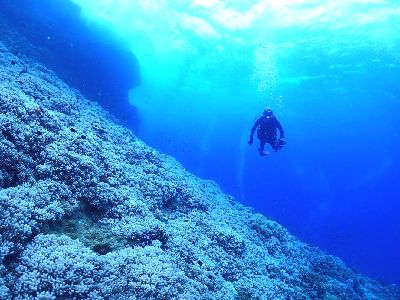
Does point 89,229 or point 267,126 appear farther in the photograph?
point 267,126

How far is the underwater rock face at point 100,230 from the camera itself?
4574mm

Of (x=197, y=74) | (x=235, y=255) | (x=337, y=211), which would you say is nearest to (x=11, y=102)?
(x=235, y=255)

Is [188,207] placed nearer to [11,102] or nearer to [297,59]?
[11,102]

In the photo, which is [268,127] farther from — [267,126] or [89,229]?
[89,229]

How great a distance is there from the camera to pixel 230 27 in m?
32.6

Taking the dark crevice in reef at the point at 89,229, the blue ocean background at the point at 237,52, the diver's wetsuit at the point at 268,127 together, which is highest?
the blue ocean background at the point at 237,52

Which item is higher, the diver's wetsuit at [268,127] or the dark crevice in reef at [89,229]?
the diver's wetsuit at [268,127]

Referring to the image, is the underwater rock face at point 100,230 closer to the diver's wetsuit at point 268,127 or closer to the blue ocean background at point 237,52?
the diver's wetsuit at point 268,127

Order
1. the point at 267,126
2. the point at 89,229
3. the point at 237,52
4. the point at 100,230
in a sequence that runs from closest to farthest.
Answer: the point at 89,229
the point at 100,230
the point at 267,126
the point at 237,52

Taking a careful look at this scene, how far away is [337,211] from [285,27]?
561 feet

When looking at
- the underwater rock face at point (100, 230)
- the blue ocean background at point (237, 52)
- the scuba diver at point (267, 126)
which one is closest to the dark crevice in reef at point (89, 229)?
the underwater rock face at point (100, 230)

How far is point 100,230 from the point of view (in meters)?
6.22

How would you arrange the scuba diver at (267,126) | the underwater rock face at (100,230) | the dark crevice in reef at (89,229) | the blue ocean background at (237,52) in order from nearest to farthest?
the underwater rock face at (100,230) < the dark crevice in reef at (89,229) < the scuba diver at (267,126) < the blue ocean background at (237,52)

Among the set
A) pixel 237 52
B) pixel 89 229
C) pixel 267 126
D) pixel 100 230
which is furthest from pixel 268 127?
pixel 237 52
